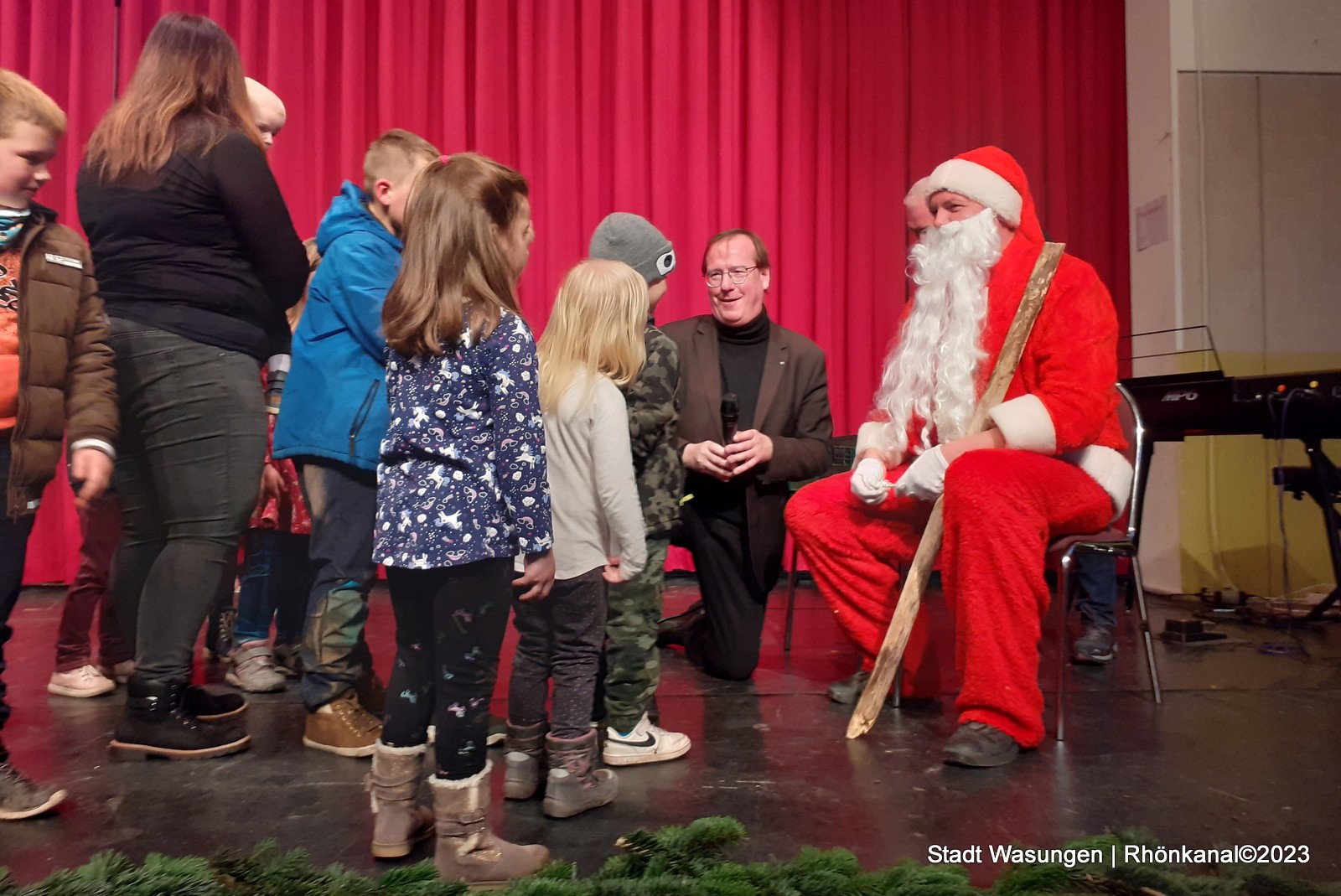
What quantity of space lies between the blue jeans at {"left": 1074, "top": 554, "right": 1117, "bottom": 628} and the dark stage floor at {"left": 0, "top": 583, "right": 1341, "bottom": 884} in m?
0.50

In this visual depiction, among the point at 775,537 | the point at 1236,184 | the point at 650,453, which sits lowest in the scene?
Answer: the point at 775,537

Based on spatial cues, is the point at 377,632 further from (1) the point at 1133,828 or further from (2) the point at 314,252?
(1) the point at 1133,828

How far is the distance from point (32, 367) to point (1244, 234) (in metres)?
4.72

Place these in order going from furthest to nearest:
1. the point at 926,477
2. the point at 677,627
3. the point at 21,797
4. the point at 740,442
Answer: the point at 677,627 < the point at 740,442 < the point at 926,477 < the point at 21,797

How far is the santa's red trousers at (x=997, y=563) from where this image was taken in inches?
84.7

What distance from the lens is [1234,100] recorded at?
4.53 metres

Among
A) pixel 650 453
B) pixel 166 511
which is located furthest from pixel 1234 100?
pixel 166 511

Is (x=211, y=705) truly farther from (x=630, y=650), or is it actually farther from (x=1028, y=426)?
(x=1028, y=426)

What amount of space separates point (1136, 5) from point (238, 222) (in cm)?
443

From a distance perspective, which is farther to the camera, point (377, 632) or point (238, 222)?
point (377, 632)

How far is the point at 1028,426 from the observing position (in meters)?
2.30

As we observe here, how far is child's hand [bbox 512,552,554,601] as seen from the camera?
1.57 metres

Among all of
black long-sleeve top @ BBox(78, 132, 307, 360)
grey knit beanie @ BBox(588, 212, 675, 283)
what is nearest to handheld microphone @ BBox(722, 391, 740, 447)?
grey knit beanie @ BBox(588, 212, 675, 283)

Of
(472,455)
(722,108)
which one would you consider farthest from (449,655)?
(722,108)
